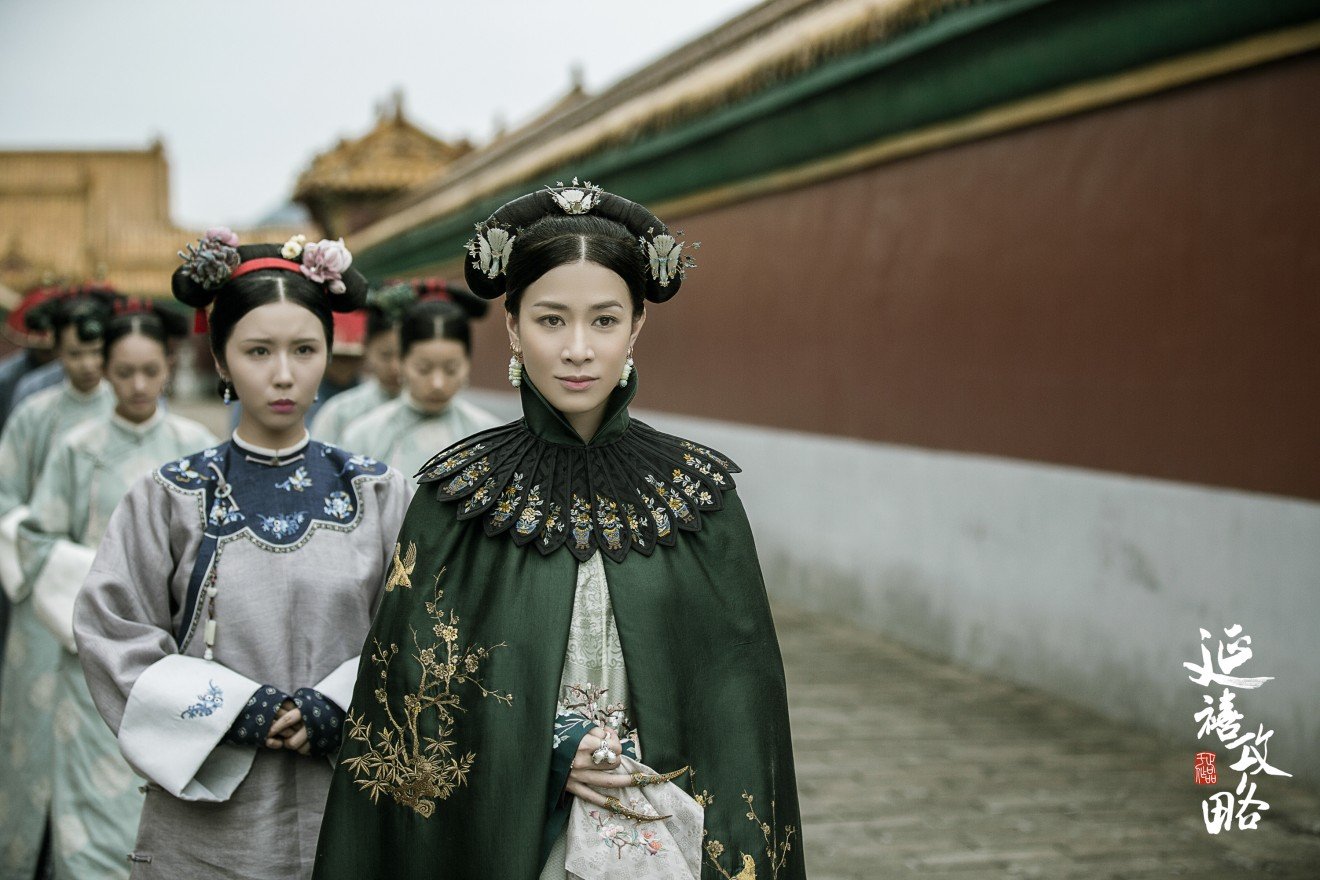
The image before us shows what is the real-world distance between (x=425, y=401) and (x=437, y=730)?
2679 millimetres

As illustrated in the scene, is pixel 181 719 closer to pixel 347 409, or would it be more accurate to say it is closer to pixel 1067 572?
pixel 347 409

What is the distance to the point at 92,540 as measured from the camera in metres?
4.29

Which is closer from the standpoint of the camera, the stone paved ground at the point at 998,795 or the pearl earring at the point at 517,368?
the pearl earring at the point at 517,368

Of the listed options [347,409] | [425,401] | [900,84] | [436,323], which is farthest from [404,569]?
[900,84]

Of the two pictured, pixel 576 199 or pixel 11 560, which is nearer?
pixel 576 199

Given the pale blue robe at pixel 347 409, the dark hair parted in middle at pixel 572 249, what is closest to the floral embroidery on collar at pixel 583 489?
the dark hair parted in middle at pixel 572 249

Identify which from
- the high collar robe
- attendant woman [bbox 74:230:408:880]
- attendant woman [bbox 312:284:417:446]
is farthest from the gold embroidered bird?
attendant woman [bbox 312:284:417:446]

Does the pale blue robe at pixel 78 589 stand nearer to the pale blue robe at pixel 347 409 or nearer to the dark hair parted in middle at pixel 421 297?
the dark hair parted in middle at pixel 421 297

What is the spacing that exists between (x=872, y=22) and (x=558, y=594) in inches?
220

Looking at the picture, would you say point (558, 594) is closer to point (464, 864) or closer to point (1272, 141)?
point (464, 864)

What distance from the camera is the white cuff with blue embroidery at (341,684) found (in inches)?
111

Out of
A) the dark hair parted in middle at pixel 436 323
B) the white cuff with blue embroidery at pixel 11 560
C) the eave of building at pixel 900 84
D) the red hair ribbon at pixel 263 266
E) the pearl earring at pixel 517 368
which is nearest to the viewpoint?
the pearl earring at pixel 517 368

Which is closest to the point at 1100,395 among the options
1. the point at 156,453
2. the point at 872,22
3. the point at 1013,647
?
the point at 1013,647

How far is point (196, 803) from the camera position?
2.88 metres
